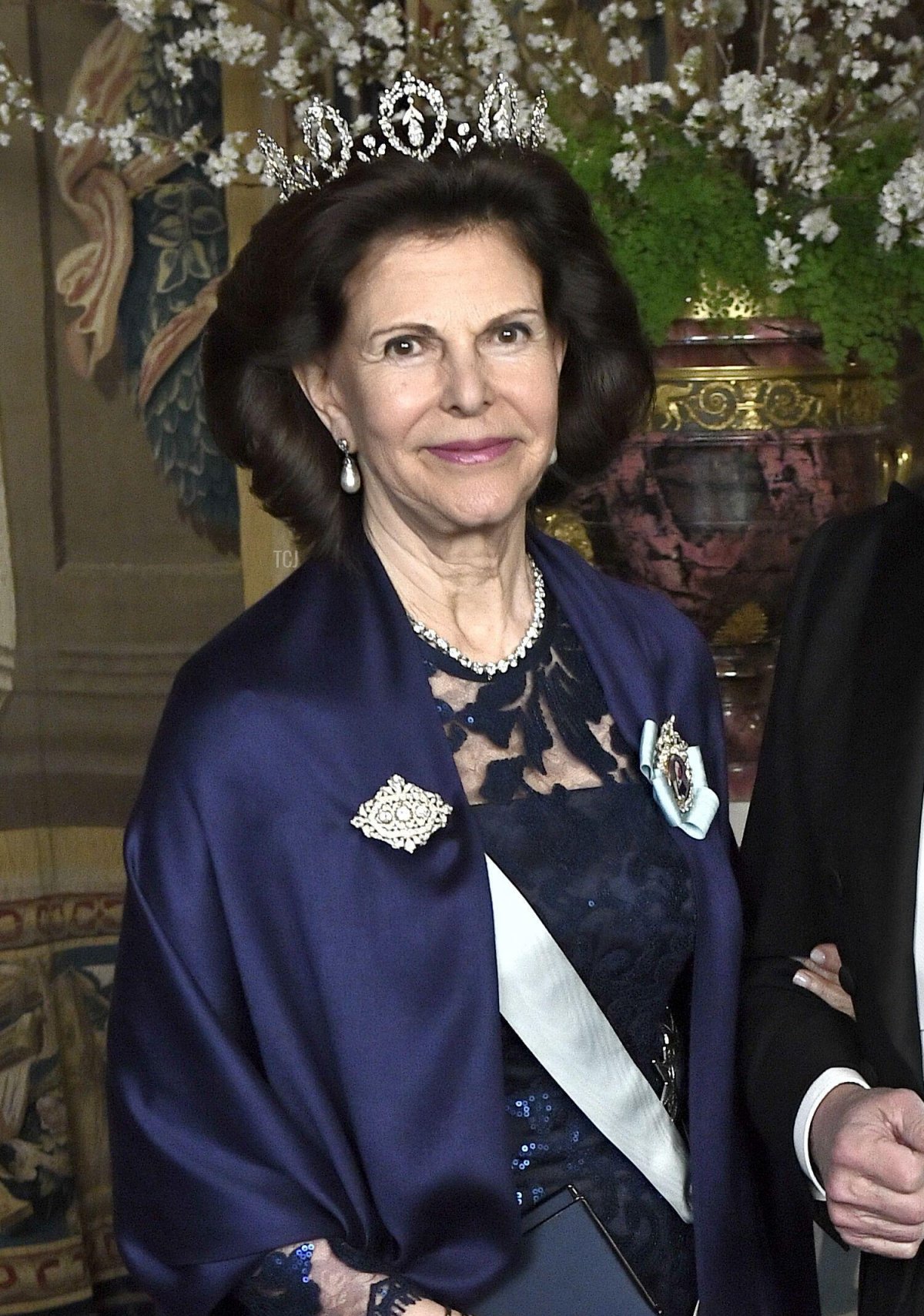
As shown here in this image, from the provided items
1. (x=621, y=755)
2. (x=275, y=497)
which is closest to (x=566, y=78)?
(x=275, y=497)

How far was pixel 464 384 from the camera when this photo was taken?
5.40ft

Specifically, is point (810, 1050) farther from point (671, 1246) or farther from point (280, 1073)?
point (280, 1073)

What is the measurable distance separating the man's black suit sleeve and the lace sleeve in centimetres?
37

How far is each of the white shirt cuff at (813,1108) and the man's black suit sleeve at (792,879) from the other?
0.01 meters

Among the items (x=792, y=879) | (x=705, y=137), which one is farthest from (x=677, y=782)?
(x=705, y=137)

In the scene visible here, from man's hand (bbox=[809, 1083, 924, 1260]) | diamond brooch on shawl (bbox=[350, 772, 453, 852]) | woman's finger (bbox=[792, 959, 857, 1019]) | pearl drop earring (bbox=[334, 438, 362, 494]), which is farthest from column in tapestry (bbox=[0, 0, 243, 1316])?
man's hand (bbox=[809, 1083, 924, 1260])

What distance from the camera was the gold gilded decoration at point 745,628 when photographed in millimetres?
2457

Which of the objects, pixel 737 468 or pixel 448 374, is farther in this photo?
pixel 737 468

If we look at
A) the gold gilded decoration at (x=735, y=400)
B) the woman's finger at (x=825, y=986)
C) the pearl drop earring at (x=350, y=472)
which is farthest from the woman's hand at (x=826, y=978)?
the gold gilded decoration at (x=735, y=400)

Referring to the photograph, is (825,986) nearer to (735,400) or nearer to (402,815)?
(402,815)

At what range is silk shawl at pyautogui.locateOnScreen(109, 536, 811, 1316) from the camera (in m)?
1.52

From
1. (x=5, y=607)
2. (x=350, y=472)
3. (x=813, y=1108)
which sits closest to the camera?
(x=813, y=1108)

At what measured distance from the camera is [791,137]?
238cm

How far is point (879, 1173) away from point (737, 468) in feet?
3.83
